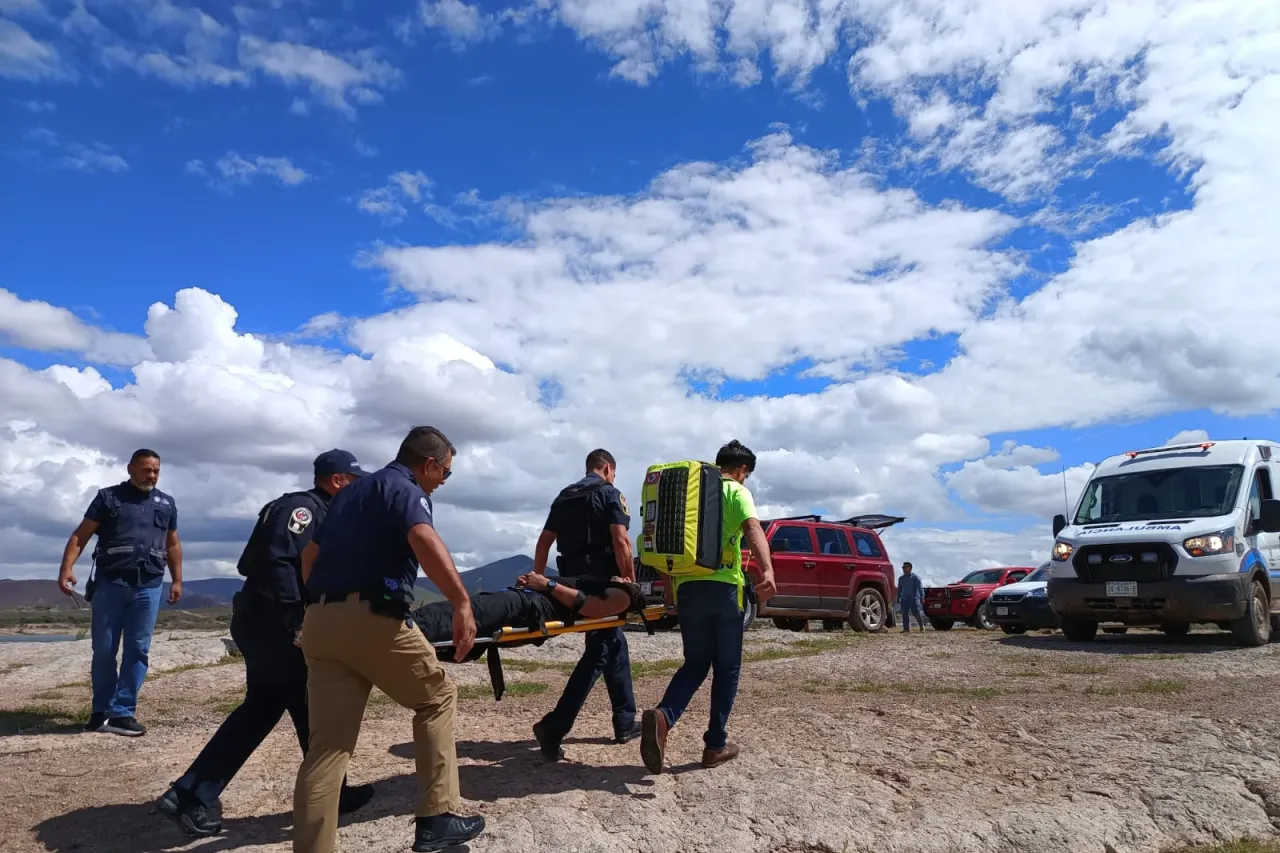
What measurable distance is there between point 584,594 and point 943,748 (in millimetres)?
2260

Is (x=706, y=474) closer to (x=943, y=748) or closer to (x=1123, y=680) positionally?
(x=943, y=748)

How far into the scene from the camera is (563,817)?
180 inches

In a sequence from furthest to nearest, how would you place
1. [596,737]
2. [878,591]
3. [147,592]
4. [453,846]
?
[878,591] < [147,592] < [596,737] < [453,846]

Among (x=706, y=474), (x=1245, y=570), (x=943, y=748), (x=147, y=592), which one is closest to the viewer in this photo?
(x=706, y=474)

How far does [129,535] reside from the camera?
22.2 ft

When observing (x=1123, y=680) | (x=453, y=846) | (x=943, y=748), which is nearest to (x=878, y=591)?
(x=1123, y=680)

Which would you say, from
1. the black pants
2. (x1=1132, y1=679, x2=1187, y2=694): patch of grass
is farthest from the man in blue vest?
(x1=1132, y1=679, x2=1187, y2=694): patch of grass

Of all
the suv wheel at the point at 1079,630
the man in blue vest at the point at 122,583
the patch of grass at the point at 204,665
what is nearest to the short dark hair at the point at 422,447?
the man in blue vest at the point at 122,583

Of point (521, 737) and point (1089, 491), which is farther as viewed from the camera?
point (1089, 491)

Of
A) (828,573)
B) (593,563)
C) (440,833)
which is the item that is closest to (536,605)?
(593,563)

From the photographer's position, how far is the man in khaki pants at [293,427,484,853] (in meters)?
3.87

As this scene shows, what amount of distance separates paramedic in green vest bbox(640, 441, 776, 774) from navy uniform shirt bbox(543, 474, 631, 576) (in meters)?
0.60

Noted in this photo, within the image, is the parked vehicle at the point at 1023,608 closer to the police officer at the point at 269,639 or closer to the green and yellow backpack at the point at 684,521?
the green and yellow backpack at the point at 684,521

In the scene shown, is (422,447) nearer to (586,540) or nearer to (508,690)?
(586,540)
